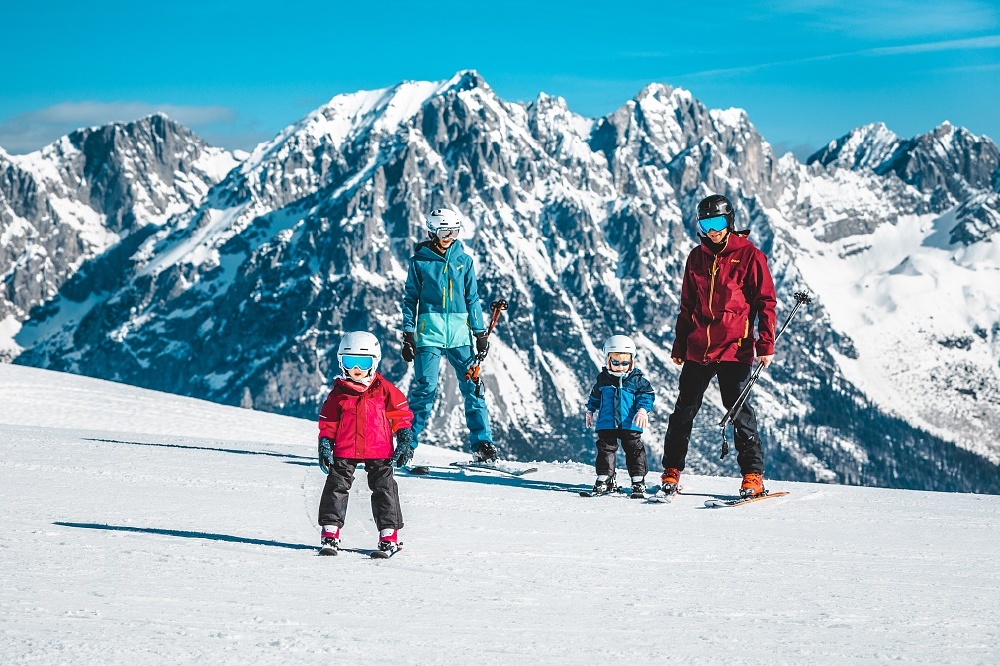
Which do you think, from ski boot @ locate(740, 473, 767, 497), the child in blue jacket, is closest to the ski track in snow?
ski boot @ locate(740, 473, 767, 497)

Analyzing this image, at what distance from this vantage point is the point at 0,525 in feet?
25.6

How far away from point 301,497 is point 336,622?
4800 mm

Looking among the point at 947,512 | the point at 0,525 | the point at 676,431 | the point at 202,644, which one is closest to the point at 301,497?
the point at 0,525

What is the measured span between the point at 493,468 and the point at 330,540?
560 cm

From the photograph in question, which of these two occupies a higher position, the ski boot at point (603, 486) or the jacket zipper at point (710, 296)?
the jacket zipper at point (710, 296)

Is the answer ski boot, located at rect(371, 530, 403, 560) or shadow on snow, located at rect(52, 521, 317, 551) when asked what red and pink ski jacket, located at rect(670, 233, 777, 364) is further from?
shadow on snow, located at rect(52, 521, 317, 551)

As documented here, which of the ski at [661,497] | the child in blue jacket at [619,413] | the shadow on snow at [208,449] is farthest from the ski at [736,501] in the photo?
the shadow on snow at [208,449]

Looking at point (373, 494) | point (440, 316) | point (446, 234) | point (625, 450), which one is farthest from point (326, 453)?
point (446, 234)

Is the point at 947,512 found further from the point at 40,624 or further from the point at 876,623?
the point at 40,624

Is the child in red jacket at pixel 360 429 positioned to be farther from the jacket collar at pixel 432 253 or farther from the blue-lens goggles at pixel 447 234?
the jacket collar at pixel 432 253

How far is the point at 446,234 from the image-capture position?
1308 cm

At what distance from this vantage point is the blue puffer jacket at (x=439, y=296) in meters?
13.2

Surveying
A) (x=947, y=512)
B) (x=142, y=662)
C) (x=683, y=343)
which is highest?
(x=683, y=343)

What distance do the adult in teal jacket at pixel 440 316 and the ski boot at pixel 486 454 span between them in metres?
0.01
